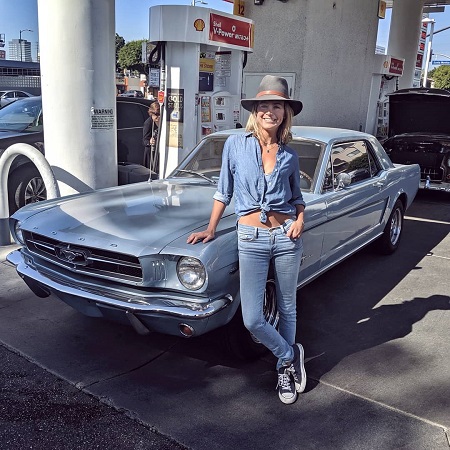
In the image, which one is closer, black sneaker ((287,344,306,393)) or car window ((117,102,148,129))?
black sneaker ((287,344,306,393))

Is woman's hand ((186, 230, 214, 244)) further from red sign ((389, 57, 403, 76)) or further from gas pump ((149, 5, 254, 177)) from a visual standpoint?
red sign ((389, 57, 403, 76))

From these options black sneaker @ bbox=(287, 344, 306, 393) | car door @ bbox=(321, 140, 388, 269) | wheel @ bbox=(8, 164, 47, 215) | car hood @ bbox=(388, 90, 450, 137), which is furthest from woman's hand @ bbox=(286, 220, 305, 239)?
car hood @ bbox=(388, 90, 450, 137)

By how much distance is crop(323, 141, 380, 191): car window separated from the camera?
4590mm

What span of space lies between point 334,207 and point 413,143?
623cm

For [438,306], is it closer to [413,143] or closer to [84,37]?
[84,37]

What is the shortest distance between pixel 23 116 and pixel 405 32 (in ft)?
46.7

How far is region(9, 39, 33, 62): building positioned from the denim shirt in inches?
1680

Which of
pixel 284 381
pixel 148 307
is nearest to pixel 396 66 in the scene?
pixel 284 381

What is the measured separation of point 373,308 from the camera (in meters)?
4.70

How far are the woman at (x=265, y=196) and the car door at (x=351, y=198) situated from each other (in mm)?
1408

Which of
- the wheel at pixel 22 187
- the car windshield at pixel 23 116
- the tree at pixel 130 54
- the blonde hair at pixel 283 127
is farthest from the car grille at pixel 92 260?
the tree at pixel 130 54

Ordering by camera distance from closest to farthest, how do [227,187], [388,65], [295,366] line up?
1. [227,187]
2. [295,366]
3. [388,65]

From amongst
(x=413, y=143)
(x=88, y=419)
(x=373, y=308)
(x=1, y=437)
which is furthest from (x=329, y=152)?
(x=413, y=143)

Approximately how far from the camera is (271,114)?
2.85m
